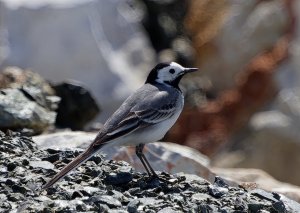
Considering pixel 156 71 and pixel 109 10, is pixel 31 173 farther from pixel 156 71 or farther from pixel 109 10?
pixel 109 10

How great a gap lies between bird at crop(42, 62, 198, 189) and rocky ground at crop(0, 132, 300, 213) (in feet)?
0.92

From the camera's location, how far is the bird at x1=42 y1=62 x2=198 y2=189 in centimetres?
1087

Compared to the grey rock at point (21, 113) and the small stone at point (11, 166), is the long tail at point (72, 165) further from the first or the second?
the grey rock at point (21, 113)

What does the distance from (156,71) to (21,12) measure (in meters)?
7.51

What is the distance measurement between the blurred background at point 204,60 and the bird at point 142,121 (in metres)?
5.48

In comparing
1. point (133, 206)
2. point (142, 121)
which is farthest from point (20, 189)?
point (142, 121)

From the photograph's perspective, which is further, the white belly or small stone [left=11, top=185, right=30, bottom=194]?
the white belly

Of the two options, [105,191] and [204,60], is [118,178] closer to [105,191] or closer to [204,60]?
[105,191]

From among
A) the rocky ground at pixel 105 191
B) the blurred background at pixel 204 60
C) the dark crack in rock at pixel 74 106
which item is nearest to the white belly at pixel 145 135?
the rocky ground at pixel 105 191

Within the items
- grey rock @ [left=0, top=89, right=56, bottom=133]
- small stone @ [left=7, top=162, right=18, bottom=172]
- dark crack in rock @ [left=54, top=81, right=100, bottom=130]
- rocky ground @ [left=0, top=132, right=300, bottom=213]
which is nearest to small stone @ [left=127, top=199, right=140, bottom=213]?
rocky ground @ [left=0, top=132, right=300, bottom=213]

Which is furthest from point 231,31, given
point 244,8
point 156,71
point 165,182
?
point 165,182

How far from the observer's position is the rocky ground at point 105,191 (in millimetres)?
9906

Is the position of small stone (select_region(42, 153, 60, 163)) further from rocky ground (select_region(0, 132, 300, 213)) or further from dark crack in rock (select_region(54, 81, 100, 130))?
dark crack in rock (select_region(54, 81, 100, 130))

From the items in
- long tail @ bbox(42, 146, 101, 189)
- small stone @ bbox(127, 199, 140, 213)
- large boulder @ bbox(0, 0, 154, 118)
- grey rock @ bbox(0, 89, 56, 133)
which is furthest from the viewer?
large boulder @ bbox(0, 0, 154, 118)
